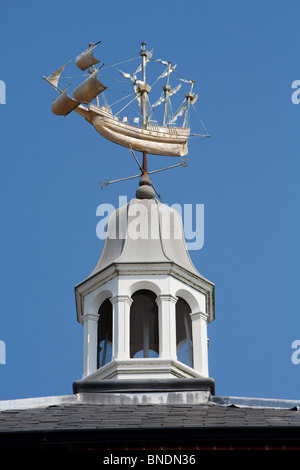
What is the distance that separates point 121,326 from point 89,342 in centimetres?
117

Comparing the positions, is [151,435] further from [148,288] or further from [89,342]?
[89,342]

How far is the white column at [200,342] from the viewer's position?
A: 26.2 m

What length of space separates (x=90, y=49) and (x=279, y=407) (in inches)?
697

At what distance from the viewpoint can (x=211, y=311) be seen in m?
27.5

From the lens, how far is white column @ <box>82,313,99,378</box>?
26.0m

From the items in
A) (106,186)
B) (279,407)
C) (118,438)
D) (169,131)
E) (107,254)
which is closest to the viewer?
(118,438)

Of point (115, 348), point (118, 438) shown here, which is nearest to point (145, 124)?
point (115, 348)

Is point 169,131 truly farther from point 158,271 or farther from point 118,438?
point 118,438

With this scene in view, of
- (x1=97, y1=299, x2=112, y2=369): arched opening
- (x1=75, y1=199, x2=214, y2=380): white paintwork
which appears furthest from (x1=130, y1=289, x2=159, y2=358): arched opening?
(x1=75, y1=199, x2=214, y2=380): white paintwork

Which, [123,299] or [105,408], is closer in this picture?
[105,408]

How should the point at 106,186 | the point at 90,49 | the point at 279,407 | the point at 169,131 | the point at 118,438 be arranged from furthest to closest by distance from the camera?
the point at 90,49 < the point at 169,131 < the point at 106,186 < the point at 279,407 < the point at 118,438

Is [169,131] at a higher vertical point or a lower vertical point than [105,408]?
higher

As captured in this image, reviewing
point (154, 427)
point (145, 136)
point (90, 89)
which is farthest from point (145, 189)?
point (154, 427)

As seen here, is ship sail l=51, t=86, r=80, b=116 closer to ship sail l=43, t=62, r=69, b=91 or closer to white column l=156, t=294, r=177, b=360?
ship sail l=43, t=62, r=69, b=91
